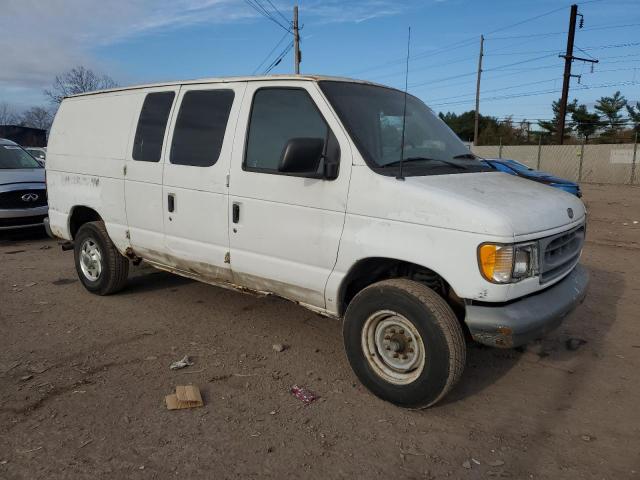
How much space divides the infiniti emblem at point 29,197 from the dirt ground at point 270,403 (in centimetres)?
428

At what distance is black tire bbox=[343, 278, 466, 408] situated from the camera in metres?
3.15

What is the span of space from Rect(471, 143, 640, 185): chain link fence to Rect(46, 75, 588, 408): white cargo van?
25566 mm

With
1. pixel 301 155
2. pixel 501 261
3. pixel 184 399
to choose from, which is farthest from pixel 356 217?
pixel 184 399

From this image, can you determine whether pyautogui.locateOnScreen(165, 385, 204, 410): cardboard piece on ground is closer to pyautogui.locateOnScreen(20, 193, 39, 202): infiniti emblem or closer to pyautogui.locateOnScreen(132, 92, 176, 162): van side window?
pyautogui.locateOnScreen(132, 92, 176, 162): van side window

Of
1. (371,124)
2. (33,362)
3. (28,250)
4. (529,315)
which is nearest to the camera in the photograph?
(529,315)

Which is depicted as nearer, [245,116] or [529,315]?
[529,315]

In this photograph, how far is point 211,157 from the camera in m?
4.28

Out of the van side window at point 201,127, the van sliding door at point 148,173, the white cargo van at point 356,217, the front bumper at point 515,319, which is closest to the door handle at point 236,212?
the white cargo van at point 356,217

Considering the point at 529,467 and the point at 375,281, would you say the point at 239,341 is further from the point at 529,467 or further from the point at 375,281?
the point at 529,467

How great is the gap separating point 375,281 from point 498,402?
3.94 feet

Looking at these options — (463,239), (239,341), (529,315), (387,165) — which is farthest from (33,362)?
(529,315)

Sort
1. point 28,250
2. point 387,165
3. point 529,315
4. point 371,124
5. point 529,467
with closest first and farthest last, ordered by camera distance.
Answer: point 529,467
point 529,315
point 387,165
point 371,124
point 28,250

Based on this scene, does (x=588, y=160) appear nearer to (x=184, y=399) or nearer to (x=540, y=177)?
(x=540, y=177)

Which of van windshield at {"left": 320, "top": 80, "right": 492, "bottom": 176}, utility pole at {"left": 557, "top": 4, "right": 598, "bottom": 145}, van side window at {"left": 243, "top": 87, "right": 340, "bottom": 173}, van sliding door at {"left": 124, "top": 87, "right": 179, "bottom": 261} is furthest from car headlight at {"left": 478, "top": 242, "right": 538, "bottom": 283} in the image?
utility pole at {"left": 557, "top": 4, "right": 598, "bottom": 145}
